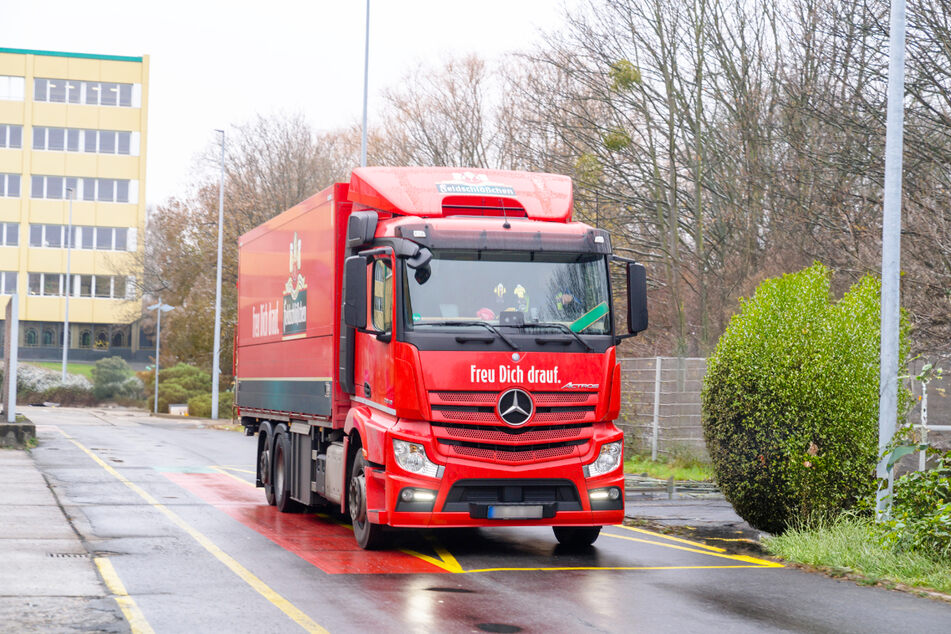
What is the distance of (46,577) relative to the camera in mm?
9438

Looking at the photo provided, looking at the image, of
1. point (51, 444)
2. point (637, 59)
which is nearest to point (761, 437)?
point (637, 59)

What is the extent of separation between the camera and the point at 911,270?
56.7 feet

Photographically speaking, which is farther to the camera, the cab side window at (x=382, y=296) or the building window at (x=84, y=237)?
the building window at (x=84, y=237)

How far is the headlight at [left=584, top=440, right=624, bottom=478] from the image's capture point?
10.9 metres

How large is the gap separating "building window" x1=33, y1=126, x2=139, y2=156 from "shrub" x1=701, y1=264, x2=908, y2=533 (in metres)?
74.8

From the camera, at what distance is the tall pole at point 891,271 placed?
35.8 ft

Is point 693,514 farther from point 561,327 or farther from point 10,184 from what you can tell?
point 10,184

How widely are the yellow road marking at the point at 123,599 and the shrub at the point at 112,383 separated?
171 feet

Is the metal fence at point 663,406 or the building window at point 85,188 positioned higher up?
the building window at point 85,188


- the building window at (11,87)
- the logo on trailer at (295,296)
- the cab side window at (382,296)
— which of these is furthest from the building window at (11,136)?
the cab side window at (382,296)

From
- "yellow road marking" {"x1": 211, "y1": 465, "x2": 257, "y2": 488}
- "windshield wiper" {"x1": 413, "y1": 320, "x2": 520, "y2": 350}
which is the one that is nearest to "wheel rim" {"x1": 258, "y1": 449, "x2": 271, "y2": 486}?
"yellow road marking" {"x1": 211, "y1": 465, "x2": 257, "y2": 488}

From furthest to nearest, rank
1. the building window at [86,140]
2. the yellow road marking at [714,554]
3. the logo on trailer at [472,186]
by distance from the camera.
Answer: the building window at [86,140]
the logo on trailer at [472,186]
the yellow road marking at [714,554]

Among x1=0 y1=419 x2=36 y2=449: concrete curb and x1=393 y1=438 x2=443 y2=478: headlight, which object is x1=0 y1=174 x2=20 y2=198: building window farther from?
x1=393 y1=438 x2=443 y2=478: headlight

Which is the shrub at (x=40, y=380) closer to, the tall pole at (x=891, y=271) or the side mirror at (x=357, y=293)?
the side mirror at (x=357, y=293)
